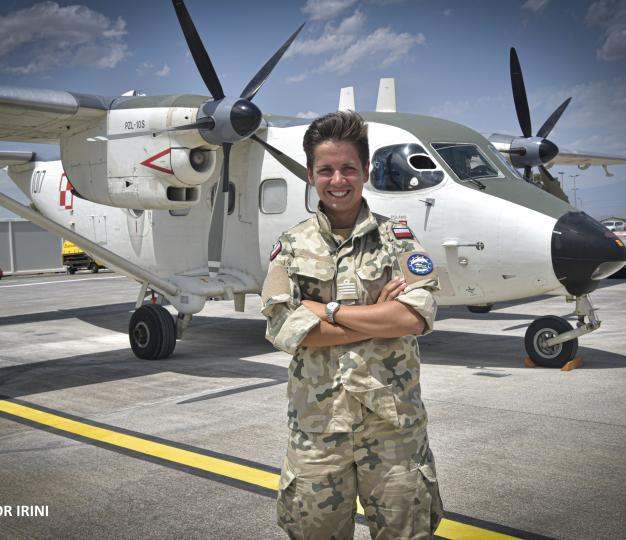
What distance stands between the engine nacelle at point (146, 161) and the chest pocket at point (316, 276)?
7157 mm

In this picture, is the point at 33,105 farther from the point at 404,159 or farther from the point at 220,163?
the point at 404,159

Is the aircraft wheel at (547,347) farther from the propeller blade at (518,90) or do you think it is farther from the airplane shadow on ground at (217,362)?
the propeller blade at (518,90)

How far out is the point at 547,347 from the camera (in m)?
8.30

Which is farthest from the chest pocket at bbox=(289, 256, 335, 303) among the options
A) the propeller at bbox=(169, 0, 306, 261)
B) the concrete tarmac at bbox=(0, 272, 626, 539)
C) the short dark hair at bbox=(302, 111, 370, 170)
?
the propeller at bbox=(169, 0, 306, 261)

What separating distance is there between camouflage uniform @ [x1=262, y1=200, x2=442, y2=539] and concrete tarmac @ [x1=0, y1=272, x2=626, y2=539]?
1.48 meters

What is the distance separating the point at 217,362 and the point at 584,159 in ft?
46.3

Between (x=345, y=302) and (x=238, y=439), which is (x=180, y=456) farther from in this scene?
(x=345, y=302)

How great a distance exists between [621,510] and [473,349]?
19.7 ft

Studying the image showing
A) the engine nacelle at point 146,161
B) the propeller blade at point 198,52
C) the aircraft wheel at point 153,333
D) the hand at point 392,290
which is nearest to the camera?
the hand at point 392,290

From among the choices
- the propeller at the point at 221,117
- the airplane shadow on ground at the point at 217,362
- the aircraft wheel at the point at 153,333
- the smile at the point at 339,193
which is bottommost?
the airplane shadow on ground at the point at 217,362

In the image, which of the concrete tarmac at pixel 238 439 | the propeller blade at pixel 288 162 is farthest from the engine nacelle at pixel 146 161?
the concrete tarmac at pixel 238 439

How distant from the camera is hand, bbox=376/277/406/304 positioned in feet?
8.40

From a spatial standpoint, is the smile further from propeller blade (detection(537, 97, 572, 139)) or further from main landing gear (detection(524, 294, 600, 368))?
propeller blade (detection(537, 97, 572, 139))

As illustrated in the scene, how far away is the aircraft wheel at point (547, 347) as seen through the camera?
8242 mm
